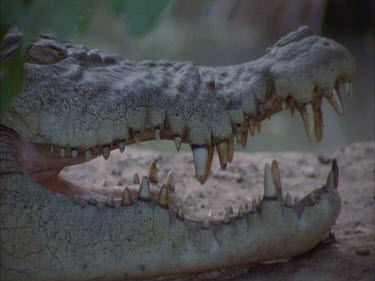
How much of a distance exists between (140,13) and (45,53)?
1.56 metres

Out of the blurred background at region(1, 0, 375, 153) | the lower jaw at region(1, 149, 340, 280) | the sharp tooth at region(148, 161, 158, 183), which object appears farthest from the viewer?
the blurred background at region(1, 0, 375, 153)

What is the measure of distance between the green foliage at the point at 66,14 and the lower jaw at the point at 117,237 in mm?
1133

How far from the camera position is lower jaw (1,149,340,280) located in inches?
109

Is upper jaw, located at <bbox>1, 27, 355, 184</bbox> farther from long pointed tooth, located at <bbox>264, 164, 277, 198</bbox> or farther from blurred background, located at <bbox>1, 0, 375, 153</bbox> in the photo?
blurred background, located at <bbox>1, 0, 375, 153</bbox>

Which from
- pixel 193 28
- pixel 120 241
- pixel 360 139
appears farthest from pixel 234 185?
pixel 193 28

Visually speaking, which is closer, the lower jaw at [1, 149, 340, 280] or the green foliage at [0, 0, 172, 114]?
the green foliage at [0, 0, 172, 114]

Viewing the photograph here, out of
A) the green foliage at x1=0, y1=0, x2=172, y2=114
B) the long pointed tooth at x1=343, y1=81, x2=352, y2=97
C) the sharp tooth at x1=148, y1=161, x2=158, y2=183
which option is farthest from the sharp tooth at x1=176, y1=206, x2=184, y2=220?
the green foliage at x1=0, y1=0, x2=172, y2=114

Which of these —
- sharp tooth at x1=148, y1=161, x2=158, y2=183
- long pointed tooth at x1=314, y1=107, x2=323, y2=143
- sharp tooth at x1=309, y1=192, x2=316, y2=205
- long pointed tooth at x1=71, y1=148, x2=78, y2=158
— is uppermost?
long pointed tooth at x1=314, y1=107, x2=323, y2=143

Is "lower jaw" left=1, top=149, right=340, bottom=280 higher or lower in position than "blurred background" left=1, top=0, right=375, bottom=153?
lower

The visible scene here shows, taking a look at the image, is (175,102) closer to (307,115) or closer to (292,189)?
(307,115)

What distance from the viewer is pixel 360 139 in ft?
23.4

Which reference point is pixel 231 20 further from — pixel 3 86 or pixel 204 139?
pixel 3 86

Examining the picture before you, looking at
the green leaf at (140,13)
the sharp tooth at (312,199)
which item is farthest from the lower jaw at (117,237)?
the green leaf at (140,13)

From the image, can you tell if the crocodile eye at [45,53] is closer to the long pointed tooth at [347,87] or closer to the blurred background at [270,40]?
the long pointed tooth at [347,87]
